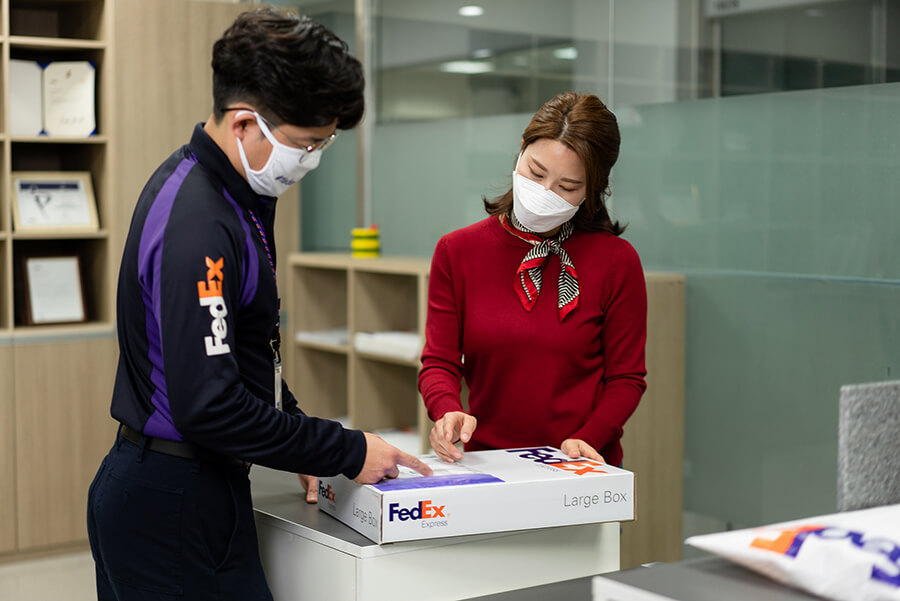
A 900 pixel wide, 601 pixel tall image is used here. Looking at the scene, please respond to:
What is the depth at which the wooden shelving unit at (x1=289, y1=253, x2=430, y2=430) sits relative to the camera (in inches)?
144

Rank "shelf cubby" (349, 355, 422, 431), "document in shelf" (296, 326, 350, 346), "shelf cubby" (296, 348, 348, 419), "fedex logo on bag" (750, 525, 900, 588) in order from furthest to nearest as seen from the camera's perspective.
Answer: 1. "shelf cubby" (296, 348, 348, 419)
2. "document in shelf" (296, 326, 350, 346)
3. "shelf cubby" (349, 355, 422, 431)
4. "fedex logo on bag" (750, 525, 900, 588)

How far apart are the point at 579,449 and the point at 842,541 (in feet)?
2.39

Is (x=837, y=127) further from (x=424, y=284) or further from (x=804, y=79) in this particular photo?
(x=424, y=284)

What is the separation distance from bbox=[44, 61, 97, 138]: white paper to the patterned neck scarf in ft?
8.12

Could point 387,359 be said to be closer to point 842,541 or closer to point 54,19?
point 54,19

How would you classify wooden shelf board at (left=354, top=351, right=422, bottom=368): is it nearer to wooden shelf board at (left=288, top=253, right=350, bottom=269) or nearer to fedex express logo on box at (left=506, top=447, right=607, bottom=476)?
wooden shelf board at (left=288, top=253, right=350, bottom=269)

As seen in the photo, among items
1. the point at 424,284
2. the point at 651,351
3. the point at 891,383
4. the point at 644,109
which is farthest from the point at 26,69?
the point at 891,383

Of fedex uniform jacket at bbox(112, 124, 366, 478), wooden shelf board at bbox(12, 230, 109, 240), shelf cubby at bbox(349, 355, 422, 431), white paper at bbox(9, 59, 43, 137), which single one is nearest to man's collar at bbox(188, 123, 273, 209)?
fedex uniform jacket at bbox(112, 124, 366, 478)

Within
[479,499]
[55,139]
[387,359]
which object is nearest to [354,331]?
[387,359]

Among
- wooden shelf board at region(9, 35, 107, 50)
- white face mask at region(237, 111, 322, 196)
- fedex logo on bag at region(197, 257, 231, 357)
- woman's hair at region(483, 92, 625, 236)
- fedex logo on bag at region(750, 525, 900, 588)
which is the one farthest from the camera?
wooden shelf board at region(9, 35, 107, 50)

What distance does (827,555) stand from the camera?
1.00 metres

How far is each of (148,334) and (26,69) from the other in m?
2.84

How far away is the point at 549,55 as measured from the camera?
3.29 m

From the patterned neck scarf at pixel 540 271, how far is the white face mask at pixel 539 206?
0.11 ft
